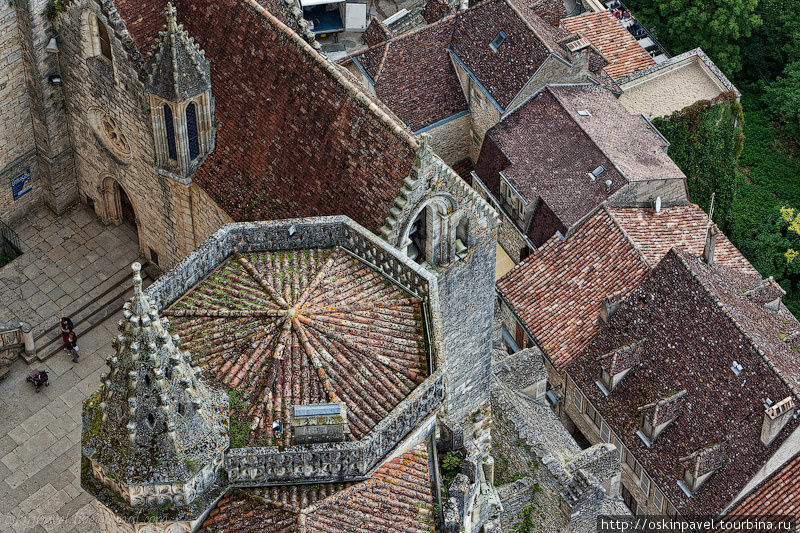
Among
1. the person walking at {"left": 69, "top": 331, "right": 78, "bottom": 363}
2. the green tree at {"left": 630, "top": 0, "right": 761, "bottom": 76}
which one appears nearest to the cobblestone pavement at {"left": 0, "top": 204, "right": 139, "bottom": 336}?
the person walking at {"left": 69, "top": 331, "right": 78, "bottom": 363}

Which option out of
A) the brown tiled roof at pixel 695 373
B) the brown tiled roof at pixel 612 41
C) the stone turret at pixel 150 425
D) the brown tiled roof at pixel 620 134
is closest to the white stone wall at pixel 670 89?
the brown tiled roof at pixel 612 41

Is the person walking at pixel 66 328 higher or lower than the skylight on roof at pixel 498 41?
lower

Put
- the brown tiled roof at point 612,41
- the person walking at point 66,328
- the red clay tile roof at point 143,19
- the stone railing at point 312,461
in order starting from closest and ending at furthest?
the stone railing at point 312,461, the red clay tile roof at point 143,19, the person walking at point 66,328, the brown tiled roof at point 612,41

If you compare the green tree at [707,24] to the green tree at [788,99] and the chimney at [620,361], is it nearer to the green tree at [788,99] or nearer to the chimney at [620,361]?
the green tree at [788,99]

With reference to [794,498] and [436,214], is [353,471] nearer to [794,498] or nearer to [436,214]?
[436,214]

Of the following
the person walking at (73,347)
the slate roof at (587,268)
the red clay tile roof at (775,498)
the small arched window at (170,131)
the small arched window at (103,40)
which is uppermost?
the small arched window at (103,40)

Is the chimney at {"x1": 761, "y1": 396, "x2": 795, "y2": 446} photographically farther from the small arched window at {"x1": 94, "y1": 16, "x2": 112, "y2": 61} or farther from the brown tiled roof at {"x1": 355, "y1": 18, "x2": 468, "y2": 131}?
the small arched window at {"x1": 94, "y1": 16, "x2": 112, "y2": 61}

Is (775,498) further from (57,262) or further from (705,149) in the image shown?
(57,262)
